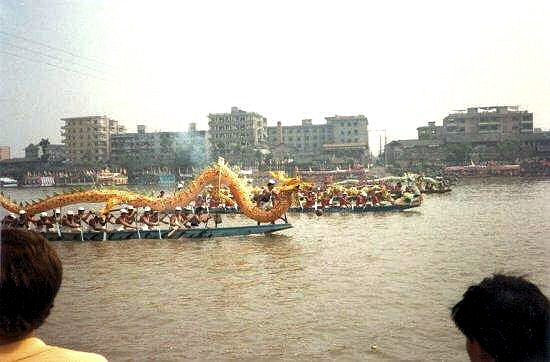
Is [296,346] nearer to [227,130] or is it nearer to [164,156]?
[227,130]

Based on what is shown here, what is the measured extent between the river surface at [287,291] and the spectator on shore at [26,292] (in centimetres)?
259

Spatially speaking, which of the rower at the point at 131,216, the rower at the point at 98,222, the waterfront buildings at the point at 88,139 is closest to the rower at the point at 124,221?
the rower at the point at 131,216

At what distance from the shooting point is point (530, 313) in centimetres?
116

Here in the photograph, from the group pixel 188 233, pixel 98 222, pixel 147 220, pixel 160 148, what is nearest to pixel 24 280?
pixel 188 233

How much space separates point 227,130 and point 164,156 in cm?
695

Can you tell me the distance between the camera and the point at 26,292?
1141mm

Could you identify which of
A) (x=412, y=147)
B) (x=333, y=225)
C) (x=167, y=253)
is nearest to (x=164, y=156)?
(x=412, y=147)

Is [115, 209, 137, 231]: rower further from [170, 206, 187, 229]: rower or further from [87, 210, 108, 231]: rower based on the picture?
[170, 206, 187, 229]: rower

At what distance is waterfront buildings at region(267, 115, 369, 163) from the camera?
128 feet

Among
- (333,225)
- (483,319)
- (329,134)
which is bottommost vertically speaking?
(333,225)

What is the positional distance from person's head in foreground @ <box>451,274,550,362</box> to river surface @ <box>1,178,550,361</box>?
1.95 meters

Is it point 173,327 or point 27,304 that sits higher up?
point 27,304

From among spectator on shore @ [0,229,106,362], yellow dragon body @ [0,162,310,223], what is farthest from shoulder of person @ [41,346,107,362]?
yellow dragon body @ [0,162,310,223]

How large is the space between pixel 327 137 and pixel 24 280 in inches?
1626
